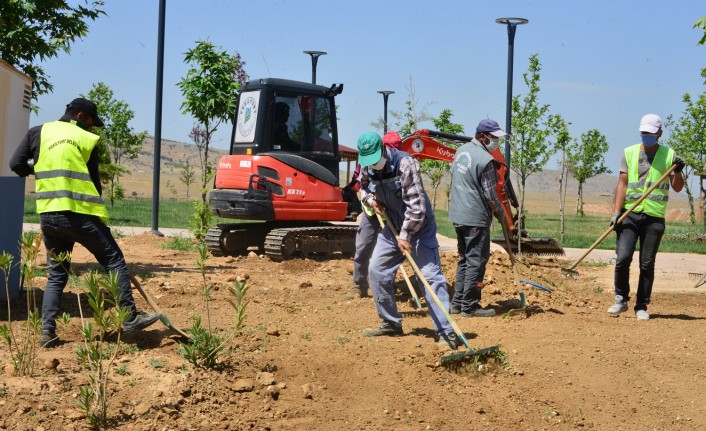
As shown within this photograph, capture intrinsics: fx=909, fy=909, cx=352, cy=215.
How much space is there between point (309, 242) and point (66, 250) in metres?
6.95

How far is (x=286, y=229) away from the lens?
531 inches

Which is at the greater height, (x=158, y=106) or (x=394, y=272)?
(x=158, y=106)

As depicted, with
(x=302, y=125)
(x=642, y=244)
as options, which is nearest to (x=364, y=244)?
(x=642, y=244)

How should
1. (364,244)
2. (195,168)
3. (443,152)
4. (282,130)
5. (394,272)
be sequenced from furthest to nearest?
(195,168), (282,130), (443,152), (364,244), (394,272)

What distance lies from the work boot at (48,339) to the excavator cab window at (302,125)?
23.0 feet

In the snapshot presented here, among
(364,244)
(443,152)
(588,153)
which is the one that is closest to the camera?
(364,244)

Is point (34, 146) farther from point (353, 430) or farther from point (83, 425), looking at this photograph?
point (353, 430)

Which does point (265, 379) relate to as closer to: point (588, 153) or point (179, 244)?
point (179, 244)

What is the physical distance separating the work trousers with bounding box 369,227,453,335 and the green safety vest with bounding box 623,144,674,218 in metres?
2.48

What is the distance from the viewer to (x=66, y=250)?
22.4 feet

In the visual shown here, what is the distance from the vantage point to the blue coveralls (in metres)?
7.09

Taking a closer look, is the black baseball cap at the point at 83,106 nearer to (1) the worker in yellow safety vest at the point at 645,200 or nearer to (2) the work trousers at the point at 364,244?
(2) the work trousers at the point at 364,244

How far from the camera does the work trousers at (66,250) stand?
6609 millimetres

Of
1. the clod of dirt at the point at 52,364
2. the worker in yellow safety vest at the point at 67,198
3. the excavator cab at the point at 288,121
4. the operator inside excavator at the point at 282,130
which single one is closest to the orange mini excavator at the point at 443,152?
the excavator cab at the point at 288,121
